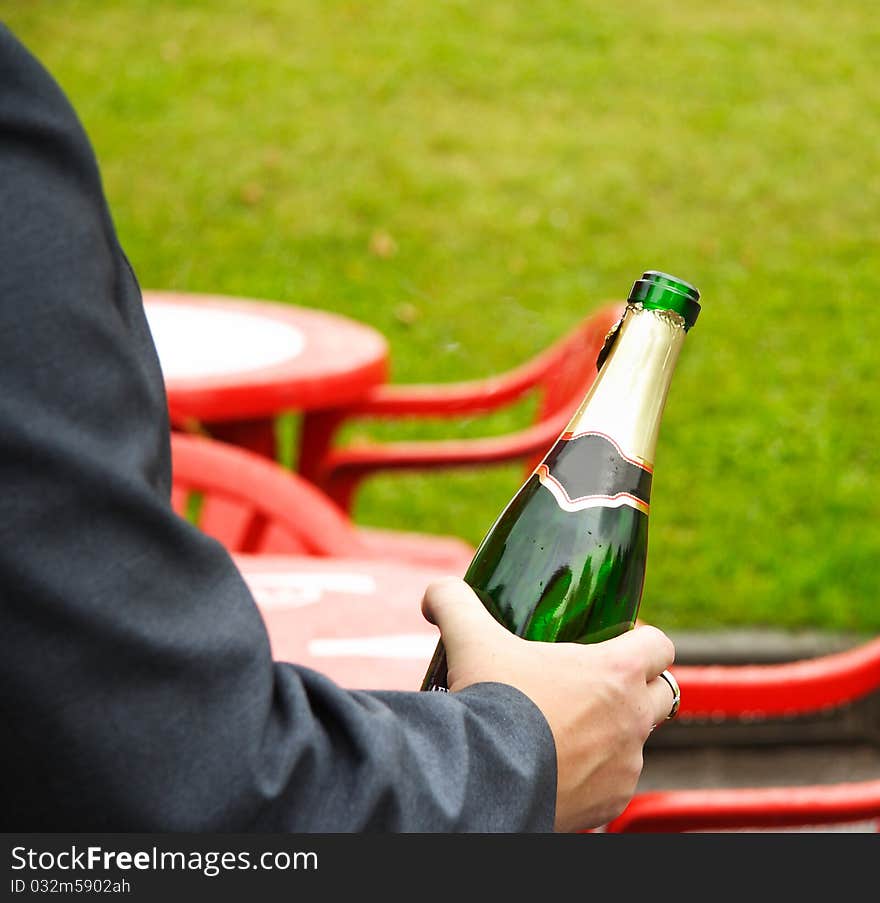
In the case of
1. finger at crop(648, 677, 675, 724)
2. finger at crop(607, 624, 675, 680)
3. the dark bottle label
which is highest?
the dark bottle label

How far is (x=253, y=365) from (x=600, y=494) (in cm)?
176

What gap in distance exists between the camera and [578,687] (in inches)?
31.9

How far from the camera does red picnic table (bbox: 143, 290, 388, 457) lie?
2516 millimetres

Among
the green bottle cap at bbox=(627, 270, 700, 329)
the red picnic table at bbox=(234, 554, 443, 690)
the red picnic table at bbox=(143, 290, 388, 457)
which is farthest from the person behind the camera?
the red picnic table at bbox=(143, 290, 388, 457)

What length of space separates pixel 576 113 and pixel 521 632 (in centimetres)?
660

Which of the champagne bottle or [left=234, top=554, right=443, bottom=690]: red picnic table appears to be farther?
[left=234, top=554, right=443, bottom=690]: red picnic table

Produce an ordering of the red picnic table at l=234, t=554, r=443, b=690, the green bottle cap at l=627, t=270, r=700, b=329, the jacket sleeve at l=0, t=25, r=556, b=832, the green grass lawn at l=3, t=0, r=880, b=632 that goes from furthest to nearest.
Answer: the green grass lawn at l=3, t=0, r=880, b=632
the red picnic table at l=234, t=554, r=443, b=690
the green bottle cap at l=627, t=270, r=700, b=329
the jacket sleeve at l=0, t=25, r=556, b=832

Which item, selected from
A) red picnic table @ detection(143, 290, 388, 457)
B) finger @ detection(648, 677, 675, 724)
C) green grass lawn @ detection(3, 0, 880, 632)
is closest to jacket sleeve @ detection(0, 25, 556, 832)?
finger @ detection(648, 677, 675, 724)

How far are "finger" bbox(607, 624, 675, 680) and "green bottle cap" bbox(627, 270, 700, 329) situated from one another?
334 mm

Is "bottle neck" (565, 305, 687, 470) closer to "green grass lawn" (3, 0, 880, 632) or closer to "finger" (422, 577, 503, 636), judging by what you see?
"finger" (422, 577, 503, 636)

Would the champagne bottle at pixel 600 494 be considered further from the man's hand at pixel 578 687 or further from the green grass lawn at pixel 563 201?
the green grass lawn at pixel 563 201

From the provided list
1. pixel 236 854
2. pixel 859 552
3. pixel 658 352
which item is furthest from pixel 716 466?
pixel 236 854

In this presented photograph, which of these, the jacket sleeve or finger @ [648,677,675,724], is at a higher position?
the jacket sleeve

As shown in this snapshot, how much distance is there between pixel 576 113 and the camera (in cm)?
718
